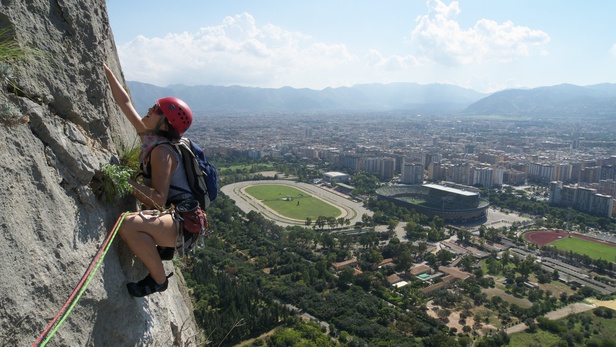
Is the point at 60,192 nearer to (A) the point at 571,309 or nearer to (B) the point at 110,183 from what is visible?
(B) the point at 110,183

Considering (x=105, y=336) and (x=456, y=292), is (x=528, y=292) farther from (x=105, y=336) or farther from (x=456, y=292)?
(x=105, y=336)

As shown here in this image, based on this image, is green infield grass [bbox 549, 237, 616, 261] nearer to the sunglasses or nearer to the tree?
the tree

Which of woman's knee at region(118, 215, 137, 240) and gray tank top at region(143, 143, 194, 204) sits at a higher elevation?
gray tank top at region(143, 143, 194, 204)

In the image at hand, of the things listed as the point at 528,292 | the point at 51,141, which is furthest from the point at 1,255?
the point at 528,292

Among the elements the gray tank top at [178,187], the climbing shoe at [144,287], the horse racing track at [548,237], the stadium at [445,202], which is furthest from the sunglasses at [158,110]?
the stadium at [445,202]

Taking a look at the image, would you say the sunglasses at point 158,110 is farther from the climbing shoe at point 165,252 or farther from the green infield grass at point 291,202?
the green infield grass at point 291,202

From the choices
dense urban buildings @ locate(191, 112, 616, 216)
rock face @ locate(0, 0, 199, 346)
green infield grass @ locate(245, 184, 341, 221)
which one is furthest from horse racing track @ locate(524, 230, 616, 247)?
rock face @ locate(0, 0, 199, 346)
